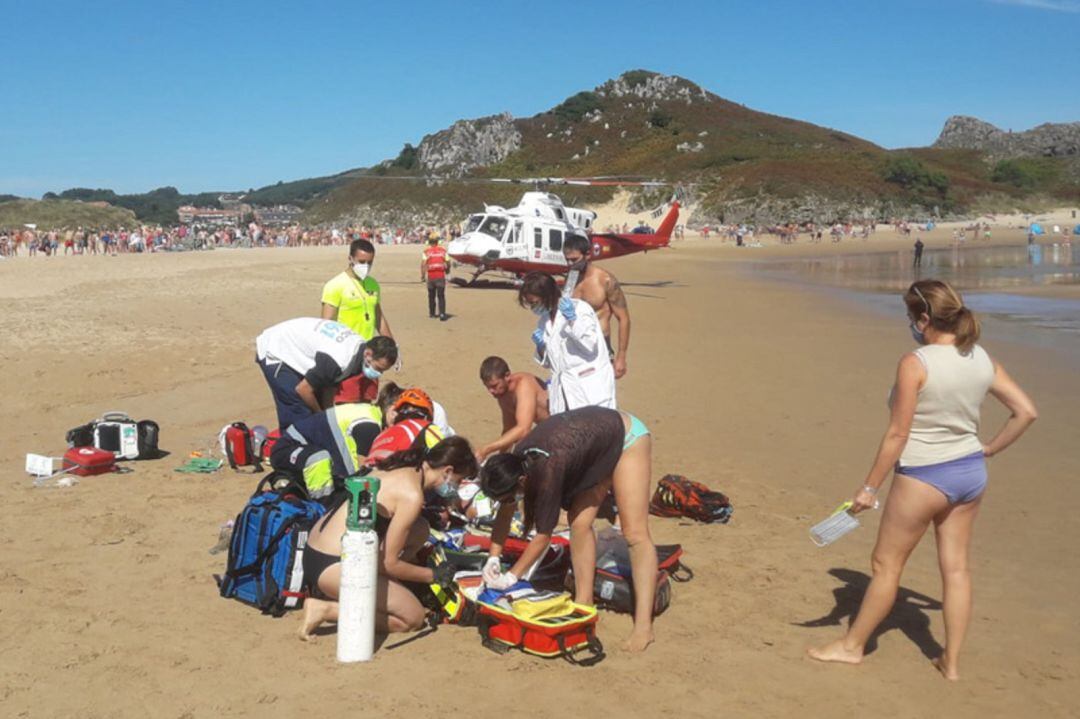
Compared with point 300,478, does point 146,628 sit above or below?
below

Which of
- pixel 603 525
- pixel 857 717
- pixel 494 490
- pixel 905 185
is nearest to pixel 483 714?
pixel 494 490

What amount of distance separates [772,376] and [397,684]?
407 inches

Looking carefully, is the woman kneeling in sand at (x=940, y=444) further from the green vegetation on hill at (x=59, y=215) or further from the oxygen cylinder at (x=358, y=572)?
the green vegetation on hill at (x=59, y=215)

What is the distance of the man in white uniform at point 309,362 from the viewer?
744 cm

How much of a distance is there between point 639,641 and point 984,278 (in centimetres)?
3367

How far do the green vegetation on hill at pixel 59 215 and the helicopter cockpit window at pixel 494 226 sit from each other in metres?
49.8

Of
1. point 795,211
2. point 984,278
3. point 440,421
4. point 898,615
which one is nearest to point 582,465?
point 898,615

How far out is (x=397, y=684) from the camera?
4.75m

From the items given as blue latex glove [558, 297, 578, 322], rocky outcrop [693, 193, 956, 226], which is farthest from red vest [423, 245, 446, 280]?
rocky outcrop [693, 193, 956, 226]

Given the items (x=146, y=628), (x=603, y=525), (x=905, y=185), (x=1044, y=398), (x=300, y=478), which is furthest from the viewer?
(x=905, y=185)

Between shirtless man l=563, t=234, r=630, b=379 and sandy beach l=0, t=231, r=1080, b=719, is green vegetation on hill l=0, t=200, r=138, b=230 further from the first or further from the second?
shirtless man l=563, t=234, r=630, b=379

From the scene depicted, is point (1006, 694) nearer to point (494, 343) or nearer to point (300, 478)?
point (300, 478)

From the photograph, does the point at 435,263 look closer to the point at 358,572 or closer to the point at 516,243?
the point at 516,243

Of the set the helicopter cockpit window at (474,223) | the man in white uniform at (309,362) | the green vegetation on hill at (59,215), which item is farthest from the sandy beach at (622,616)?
the green vegetation on hill at (59,215)
